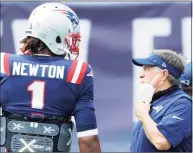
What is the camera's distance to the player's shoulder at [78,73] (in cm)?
290

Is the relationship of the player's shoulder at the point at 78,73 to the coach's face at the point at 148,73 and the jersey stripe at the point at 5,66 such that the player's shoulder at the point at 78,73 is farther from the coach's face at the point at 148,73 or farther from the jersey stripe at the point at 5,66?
the coach's face at the point at 148,73

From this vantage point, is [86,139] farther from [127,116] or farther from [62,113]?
Answer: [127,116]

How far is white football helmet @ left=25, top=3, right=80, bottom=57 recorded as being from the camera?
3.04m

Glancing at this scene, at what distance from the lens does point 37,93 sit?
2.90 m

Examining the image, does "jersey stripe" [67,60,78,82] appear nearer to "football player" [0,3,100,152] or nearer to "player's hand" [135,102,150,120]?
"football player" [0,3,100,152]

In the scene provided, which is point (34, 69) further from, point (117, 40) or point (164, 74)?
point (117, 40)

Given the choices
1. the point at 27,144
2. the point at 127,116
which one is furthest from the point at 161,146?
the point at 127,116

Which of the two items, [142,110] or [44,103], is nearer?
[44,103]

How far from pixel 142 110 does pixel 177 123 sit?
193 mm

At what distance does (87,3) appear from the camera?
4.90 m

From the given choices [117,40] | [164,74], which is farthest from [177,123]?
[117,40]

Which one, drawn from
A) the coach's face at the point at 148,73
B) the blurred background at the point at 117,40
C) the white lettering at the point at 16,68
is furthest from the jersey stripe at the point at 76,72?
the blurred background at the point at 117,40

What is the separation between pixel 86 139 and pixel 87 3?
211cm

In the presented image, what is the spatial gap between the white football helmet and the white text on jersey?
5.1 inches
